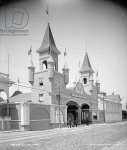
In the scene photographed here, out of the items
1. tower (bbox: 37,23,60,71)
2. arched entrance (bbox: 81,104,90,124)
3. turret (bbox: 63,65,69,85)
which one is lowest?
arched entrance (bbox: 81,104,90,124)

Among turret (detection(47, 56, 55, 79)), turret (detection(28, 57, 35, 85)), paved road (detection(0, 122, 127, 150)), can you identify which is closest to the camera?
paved road (detection(0, 122, 127, 150))

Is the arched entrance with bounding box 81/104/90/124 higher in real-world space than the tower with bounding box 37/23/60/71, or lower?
lower

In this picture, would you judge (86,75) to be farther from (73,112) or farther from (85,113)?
(73,112)

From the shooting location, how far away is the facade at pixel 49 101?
1625 centimetres

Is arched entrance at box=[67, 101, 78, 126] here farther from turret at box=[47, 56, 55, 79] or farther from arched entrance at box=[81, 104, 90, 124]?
turret at box=[47, 56, 55, 79]

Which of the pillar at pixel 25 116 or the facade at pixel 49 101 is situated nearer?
the pillar at pixel 25 116

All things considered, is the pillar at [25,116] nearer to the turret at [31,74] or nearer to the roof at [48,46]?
the turret at [31,74]

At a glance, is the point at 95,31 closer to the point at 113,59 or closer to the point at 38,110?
the point at 113,59

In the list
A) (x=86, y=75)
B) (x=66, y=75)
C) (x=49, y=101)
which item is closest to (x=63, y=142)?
(x=49, y=101)

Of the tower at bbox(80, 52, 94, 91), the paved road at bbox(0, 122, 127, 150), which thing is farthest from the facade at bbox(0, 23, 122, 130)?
the paved road at bbox(0, 122, 127, 150)

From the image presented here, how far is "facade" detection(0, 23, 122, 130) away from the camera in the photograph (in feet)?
53.3

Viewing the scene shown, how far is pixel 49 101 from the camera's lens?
755 inches

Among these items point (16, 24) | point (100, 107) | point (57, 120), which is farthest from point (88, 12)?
point (100, 107)

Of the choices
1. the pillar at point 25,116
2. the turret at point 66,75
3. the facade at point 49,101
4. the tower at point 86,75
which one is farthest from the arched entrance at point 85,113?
the pillar at point 25,116
